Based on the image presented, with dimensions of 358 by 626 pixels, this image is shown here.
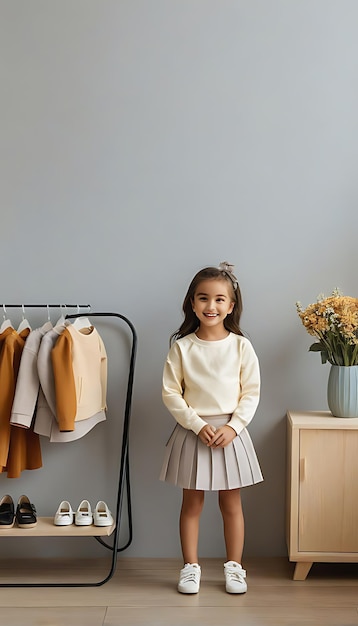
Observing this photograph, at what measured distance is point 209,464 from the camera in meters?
2.62

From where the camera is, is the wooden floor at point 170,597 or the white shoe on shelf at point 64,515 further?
the white shoe on shelf at point 64,515

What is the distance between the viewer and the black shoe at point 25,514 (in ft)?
8.91

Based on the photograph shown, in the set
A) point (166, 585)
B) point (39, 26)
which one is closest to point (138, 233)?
point (39, 26)

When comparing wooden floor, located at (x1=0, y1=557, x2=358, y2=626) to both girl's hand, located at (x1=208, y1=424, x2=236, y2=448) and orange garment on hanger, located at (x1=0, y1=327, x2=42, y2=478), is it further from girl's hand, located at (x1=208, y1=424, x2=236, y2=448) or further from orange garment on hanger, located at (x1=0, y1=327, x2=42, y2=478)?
girl's hand, located at (x1=208, y1=424, x2=236, y2=448)

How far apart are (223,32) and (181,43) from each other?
165mm

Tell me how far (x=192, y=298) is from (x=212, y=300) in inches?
3.7

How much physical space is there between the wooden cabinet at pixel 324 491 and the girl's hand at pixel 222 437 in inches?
9.2

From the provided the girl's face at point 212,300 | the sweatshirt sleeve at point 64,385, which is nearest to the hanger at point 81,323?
the sweatshirt sleeve at point 64,385

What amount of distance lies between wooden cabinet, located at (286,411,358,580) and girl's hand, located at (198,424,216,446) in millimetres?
294

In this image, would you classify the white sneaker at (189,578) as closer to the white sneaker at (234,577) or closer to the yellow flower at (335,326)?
the white sneaker at (234,577)

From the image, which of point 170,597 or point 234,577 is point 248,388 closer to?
point 234,577

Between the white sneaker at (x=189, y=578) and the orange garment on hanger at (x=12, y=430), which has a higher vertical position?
the orange garment on hanger at (x=12, y=430)

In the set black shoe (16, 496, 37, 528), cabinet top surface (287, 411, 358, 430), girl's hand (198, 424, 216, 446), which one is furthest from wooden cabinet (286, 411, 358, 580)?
black shoe (16, 496, 37, 528)

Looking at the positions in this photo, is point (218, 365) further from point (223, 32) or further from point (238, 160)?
point (223, 32)
